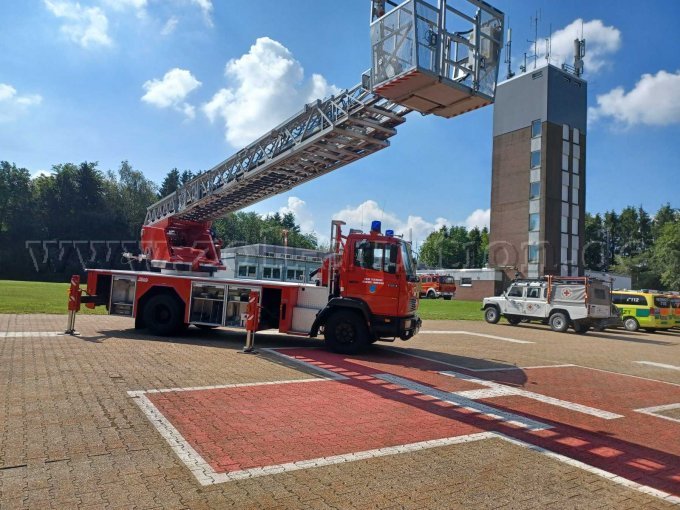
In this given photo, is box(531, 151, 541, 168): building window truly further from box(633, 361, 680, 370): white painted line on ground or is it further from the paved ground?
the paved ground

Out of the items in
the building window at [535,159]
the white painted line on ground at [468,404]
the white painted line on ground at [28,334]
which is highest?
the building window at [535,159]

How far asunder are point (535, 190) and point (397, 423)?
43.8 metres

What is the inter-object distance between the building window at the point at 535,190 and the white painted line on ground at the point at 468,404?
4100 cm

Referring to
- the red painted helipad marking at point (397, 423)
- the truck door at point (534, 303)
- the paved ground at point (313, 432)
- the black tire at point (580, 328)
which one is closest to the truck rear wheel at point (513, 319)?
the truck door at point (534, 303)

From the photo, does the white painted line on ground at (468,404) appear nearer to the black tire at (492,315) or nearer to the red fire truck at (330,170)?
the red fire truck at (330,170)

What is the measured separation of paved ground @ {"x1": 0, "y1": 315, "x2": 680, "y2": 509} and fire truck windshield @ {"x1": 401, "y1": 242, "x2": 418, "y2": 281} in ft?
6.22

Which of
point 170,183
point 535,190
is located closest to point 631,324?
point 535,190

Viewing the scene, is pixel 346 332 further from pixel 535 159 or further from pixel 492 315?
pixel 535 159

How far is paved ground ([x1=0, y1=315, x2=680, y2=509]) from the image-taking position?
3.79 meters

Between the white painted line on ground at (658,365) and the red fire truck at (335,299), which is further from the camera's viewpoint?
the white painted line on ground at (658,365)

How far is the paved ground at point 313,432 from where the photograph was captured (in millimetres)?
3791

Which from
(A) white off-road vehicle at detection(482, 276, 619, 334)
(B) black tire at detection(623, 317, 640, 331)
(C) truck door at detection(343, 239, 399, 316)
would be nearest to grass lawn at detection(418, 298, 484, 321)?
(A) white off-road vehicle at detection(482, 276, 619, 334)

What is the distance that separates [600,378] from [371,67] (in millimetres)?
7650

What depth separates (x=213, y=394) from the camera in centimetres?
641
